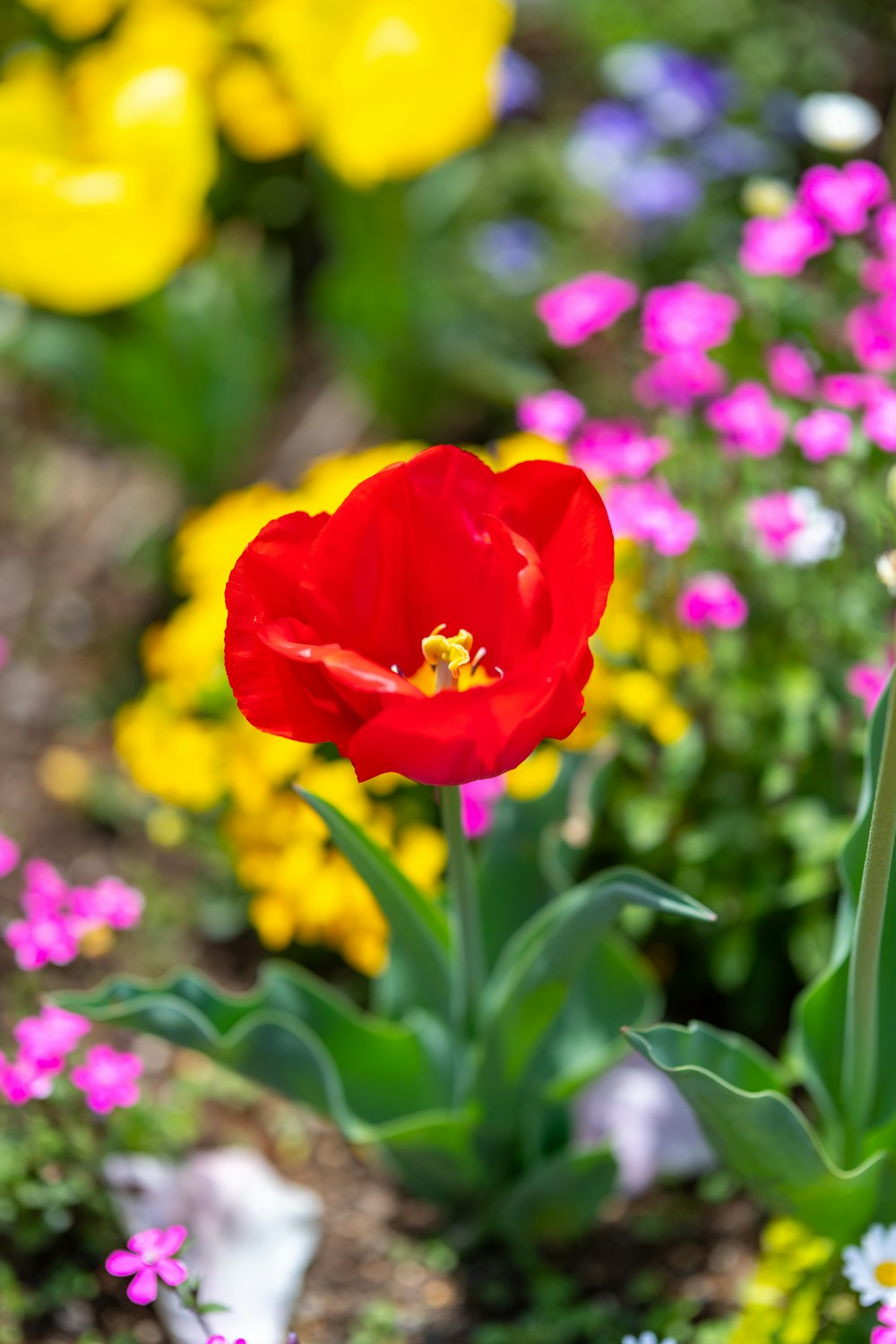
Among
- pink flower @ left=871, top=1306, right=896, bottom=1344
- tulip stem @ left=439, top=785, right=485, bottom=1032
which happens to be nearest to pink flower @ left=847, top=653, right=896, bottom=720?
tulip stem @ left=439, top=785, right=485, bottom=1032

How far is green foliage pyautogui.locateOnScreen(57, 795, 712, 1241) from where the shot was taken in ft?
4.61

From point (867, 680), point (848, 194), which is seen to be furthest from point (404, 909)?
point (848, 194)

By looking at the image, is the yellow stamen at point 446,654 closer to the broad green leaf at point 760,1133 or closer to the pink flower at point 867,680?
the broad green leaf at point 760,1133

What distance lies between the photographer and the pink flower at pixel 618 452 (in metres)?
1.85

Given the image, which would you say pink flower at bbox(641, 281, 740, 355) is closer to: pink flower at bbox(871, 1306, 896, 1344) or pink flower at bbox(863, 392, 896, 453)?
pink flower at bbox(863, 392, 896, 453)

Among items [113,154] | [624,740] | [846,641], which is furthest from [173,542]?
[846,641]

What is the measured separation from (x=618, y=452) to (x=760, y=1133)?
2.94ft

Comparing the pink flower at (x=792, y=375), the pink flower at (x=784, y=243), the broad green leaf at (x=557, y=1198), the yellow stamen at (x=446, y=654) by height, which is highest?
the yellow stamen at (x=446, y=654)

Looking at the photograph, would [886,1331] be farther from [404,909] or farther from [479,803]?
[479,803]

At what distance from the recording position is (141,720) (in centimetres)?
213

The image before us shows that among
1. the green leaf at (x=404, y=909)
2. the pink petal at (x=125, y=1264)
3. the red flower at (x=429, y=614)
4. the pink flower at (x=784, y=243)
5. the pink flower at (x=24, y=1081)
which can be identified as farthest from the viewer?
the pink flower at (x=784, y=243)

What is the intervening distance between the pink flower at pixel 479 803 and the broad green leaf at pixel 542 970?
28cm

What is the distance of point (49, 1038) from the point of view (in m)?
1.47

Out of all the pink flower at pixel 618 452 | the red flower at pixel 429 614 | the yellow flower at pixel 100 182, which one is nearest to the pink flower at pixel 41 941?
the red flower at pixel 429 614
